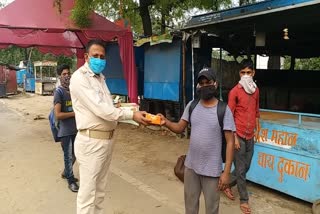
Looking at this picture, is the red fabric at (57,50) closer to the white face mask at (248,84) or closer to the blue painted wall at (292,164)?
the blue painted wall at (292,164)

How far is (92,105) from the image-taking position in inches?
123

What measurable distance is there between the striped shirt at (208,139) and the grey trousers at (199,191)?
0.08 metres

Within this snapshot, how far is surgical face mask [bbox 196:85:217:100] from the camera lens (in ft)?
9.96

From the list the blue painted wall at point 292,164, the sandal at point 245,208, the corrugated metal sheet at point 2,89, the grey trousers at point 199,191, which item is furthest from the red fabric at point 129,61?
the corrugated metal sheet at point 2,89

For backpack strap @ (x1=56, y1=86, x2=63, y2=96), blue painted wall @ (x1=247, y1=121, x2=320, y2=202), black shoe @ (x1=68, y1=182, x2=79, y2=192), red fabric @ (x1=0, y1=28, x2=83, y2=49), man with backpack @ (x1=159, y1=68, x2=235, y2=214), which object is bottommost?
black shoe @ (x1=68, y1=182, x2=79, y2=192)

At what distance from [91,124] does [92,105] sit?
0.70 ft

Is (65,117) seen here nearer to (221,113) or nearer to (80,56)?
(221,113)

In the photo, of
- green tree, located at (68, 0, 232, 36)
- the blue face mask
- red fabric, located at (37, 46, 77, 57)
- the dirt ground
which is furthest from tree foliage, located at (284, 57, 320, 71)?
the blue face mask

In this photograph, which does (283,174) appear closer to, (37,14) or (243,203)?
(243,203)

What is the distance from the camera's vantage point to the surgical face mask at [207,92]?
3037mm

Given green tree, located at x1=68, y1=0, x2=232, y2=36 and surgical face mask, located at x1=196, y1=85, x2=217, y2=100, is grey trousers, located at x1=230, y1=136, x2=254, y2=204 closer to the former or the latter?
surgical face mask, located at x1=196, y1=85, x2=217, y2=100

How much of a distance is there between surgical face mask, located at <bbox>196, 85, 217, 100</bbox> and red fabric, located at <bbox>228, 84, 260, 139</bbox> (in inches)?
57.4

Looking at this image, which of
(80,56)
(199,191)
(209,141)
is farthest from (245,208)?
(80,56)

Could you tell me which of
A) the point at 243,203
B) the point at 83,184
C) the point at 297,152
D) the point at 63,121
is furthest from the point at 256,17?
the point at 83,184
